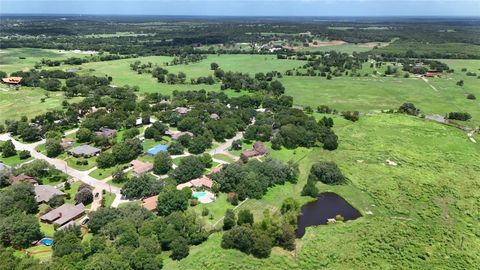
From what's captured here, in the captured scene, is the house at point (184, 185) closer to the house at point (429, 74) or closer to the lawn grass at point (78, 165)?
the lawn grass at point (78, 165)

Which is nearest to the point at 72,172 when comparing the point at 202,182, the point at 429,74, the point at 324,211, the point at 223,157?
the point at 202,182

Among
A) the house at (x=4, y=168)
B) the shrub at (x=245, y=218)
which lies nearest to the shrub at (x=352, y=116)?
the shrub at (x=245, y=218)

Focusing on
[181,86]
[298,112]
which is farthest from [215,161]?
[181,86]

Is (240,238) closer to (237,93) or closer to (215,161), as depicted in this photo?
(215,161)

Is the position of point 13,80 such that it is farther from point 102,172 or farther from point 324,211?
point 324,211

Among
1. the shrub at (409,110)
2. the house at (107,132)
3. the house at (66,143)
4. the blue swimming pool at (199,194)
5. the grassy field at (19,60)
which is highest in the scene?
the grassy field at (19,60)

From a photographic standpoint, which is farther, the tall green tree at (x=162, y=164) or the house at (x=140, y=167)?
the house at (x=140, y=167)
